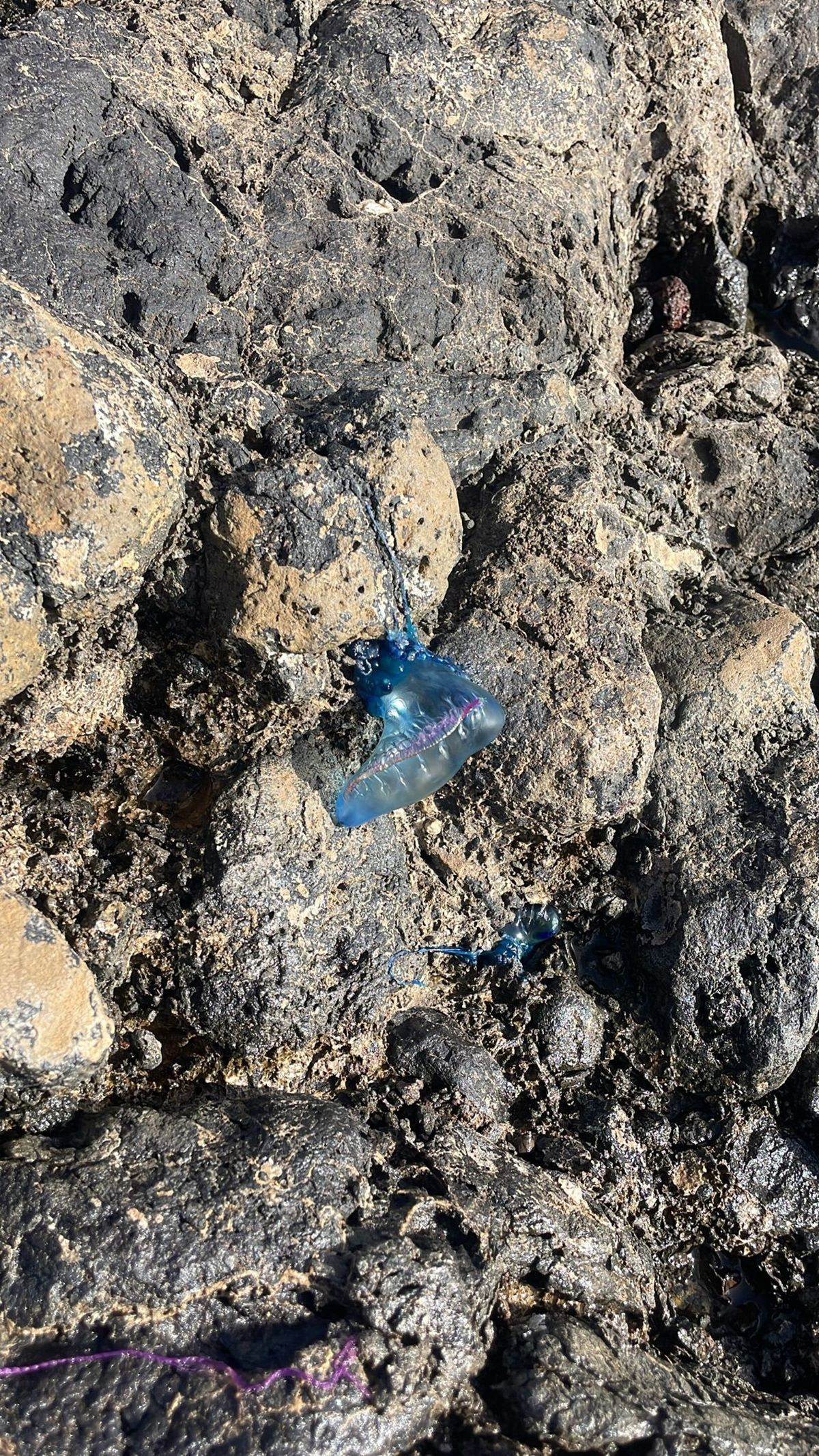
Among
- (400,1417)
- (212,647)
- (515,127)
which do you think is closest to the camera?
(400,1417)

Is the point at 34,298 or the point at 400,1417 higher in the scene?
the point at 34,298

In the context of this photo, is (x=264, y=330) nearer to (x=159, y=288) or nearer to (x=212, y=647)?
(x=159, y=288)

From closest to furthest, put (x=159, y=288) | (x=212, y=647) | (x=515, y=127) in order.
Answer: (x=212, y=647) → (x=159, y=288) → (x=515, y=127)

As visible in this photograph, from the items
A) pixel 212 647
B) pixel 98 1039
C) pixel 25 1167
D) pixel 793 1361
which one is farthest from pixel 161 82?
pixel 793 1361

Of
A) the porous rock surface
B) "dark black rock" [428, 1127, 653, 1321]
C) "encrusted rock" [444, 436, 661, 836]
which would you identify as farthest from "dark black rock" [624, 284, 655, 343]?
"dark black rock" [428, 1127, 653, 1321]

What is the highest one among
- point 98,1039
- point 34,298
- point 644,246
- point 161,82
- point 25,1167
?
point 644,246

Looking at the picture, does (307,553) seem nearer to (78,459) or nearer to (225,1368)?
(78,459)

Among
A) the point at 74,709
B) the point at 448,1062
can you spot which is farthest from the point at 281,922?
the point at 74,709
